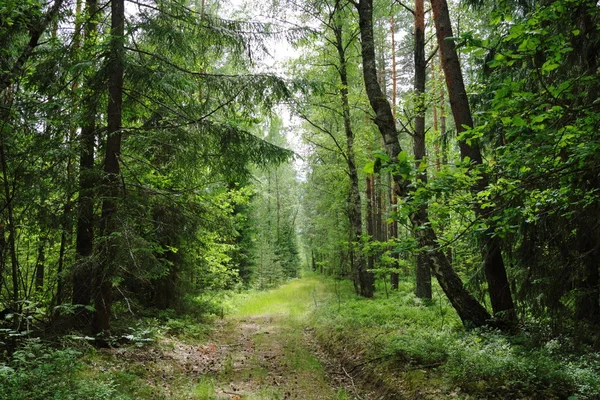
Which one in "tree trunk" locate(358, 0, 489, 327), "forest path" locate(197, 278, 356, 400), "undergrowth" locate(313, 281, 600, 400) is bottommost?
"forest path" locate(197, 278, 356, 400)

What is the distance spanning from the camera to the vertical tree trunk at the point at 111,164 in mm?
6492

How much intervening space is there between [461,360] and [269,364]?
433 cm

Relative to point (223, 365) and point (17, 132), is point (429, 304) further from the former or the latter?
point (17, 132)

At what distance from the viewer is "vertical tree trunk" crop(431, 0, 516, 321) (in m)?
6.96

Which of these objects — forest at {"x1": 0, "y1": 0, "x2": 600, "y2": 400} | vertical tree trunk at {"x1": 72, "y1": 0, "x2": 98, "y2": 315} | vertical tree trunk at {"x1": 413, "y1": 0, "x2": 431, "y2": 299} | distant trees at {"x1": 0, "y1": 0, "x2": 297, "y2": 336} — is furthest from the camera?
Result: vertical tree trunk at {"x1": 413, "y1": 0, "x2": 431, "y2": 299}

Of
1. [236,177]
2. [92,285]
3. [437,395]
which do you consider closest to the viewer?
[437,395]

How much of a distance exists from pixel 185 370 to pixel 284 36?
7367mm

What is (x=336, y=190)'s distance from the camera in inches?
717

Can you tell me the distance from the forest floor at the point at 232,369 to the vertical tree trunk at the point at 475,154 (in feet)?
10.5

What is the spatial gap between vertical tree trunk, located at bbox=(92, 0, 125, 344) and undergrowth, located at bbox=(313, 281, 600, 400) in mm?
5220

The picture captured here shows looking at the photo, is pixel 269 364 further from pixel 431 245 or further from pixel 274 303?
pixel 274 303

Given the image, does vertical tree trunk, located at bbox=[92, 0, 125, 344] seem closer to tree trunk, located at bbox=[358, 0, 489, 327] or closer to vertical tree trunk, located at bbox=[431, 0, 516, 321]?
tree trunk, located at bbox=[358, 0, 489, 327]

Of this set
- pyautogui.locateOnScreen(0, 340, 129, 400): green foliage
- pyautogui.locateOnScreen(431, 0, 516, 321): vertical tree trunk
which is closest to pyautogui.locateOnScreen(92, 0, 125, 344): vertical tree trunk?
pyautogui.locateOnScreen(0, 340, 129, 400): green foliage

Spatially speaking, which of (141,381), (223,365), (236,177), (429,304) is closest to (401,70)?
(429,304)
